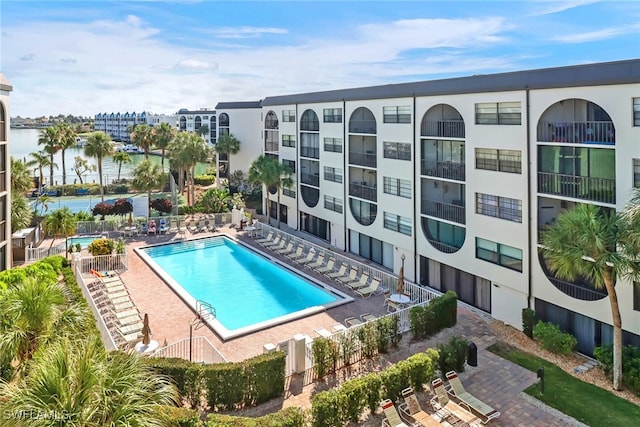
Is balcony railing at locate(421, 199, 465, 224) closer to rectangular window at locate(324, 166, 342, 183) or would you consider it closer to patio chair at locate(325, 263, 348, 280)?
patio chair at locate(325, 263, 348, 280)

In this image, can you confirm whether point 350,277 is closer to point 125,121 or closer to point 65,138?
point 65,138

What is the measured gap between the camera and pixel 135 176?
38281mm

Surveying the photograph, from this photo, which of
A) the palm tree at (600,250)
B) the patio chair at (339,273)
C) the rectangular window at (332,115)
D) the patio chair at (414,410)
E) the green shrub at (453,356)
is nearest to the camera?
the patio chair at (414,410)

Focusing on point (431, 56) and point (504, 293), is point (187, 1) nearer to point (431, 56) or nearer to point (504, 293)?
point (431, 56)

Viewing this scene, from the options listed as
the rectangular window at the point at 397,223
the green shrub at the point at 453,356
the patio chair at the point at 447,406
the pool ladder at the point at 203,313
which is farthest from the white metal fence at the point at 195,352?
the rectangular window at the point at 397,223

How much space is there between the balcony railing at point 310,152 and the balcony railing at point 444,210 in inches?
494

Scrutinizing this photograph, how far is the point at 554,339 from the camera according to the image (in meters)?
17.0

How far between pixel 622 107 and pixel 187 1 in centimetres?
1751

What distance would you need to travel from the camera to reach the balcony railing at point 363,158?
29047 mm

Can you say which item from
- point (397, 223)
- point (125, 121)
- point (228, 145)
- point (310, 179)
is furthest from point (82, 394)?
point (125, 121)

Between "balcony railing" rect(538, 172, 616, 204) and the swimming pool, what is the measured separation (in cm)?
1057

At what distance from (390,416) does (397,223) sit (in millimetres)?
16142

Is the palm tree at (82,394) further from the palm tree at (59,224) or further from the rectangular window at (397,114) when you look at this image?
the palm tree at (59,224)

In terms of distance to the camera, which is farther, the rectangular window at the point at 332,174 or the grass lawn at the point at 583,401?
the rectangular window at the point at 332,174
